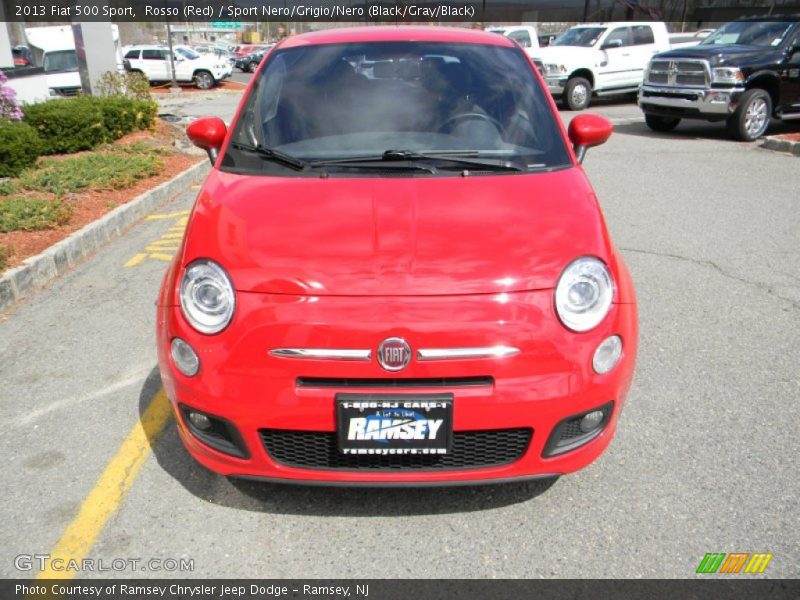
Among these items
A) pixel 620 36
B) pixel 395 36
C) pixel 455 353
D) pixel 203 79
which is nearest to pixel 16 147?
pixel 395 36

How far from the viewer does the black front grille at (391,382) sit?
2.13 meters

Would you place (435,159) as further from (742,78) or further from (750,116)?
(750,116)

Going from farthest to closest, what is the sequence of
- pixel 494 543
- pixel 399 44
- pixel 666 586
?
pixel 399 44
pixel 494 543
pixel 666 586

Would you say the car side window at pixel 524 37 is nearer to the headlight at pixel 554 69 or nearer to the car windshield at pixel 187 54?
the headlight at pixel 554 69

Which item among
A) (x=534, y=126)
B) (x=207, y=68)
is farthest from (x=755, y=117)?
(x=207, y=68)

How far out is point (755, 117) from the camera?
11.0 m

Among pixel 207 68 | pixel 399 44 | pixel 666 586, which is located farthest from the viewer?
pixel 207 68

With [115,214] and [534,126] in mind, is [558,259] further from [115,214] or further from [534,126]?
[115,214]

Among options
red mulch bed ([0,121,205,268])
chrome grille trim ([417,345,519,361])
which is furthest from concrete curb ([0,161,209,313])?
chrome grille trim ([417,345,519,361])

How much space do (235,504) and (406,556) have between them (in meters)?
0.73

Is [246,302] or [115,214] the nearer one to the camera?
[246,302]

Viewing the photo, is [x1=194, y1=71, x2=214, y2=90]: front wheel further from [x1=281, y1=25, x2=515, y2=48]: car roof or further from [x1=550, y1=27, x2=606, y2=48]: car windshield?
[x1=281, y1=25, x2=515, y2=48]: car roof

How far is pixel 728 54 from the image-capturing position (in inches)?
423

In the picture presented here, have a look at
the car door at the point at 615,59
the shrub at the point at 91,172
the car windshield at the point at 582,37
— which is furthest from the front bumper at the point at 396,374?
the car windshield at the point at 582,37
